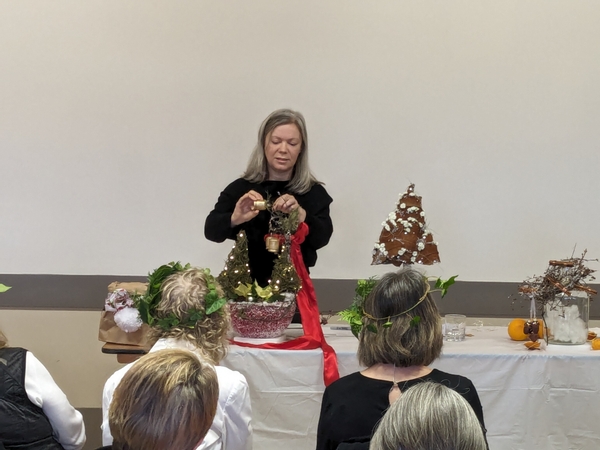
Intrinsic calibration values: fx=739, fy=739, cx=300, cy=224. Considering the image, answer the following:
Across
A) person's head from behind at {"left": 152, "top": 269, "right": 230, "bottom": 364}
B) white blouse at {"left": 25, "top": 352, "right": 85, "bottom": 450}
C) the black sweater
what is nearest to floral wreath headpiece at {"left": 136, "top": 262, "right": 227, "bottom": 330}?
person's head from behind at {"left": 152, "top": 269, "right": 230, "bottom": 364}

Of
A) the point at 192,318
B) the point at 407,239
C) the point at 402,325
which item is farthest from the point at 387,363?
the point at 407,239

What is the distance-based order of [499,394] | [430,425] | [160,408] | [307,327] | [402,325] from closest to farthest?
1. [430,425]
2. [160,408]
3. [402,325]
4. [499,394]
5. [307,327]

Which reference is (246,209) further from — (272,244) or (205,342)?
(205,342)

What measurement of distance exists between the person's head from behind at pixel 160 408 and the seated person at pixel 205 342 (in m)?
0.60

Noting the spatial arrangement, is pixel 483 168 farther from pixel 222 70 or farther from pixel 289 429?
pixel 289 429

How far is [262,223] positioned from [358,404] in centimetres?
125

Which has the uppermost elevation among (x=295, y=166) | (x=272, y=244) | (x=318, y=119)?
(x=318, y=119)

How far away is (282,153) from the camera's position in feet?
10.2

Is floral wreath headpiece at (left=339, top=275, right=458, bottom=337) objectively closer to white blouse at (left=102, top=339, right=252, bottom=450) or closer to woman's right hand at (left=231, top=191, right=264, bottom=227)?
white blouse at (left=102, top=339, right=252, bottom=450)

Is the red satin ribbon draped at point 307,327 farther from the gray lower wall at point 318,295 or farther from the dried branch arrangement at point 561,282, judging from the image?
the gray lower wall at point 318,295

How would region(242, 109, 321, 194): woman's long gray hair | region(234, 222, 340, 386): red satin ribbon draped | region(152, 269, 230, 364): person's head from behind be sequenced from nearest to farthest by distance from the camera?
region(152, 269, 230, 364): person's head from behind, region(234, 222, 340, 386): red satin ribbon draped, region(242, 109, 321, 194): woman's long gray hair

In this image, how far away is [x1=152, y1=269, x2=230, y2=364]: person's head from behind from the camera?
227cm

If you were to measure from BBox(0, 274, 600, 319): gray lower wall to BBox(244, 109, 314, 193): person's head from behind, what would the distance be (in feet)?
5.01

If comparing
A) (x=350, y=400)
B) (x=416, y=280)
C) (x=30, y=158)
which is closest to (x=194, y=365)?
(x=350, y=400)
